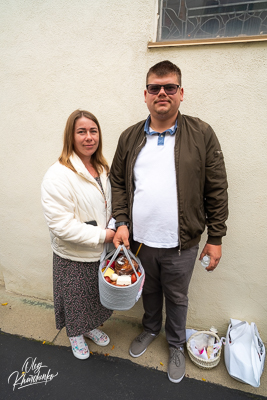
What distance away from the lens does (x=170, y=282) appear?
78.8 inches

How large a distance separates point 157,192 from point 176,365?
162 centimetres

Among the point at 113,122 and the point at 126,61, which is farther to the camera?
the point at 113,122

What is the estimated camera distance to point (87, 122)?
5.98 feet

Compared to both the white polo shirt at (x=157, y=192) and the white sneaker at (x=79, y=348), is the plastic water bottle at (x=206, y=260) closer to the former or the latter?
the white polo shirt at (x=157, y=192)

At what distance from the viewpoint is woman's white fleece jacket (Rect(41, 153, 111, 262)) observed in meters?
1.73

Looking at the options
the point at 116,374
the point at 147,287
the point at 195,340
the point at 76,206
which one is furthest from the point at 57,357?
the point at 76,206

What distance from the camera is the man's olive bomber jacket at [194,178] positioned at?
5.62ft

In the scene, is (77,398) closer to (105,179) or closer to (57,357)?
(57,357)

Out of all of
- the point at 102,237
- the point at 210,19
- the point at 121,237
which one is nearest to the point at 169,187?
the point at 121,237

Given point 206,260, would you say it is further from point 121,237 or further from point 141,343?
point 141,343

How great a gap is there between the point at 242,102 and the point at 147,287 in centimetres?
181
